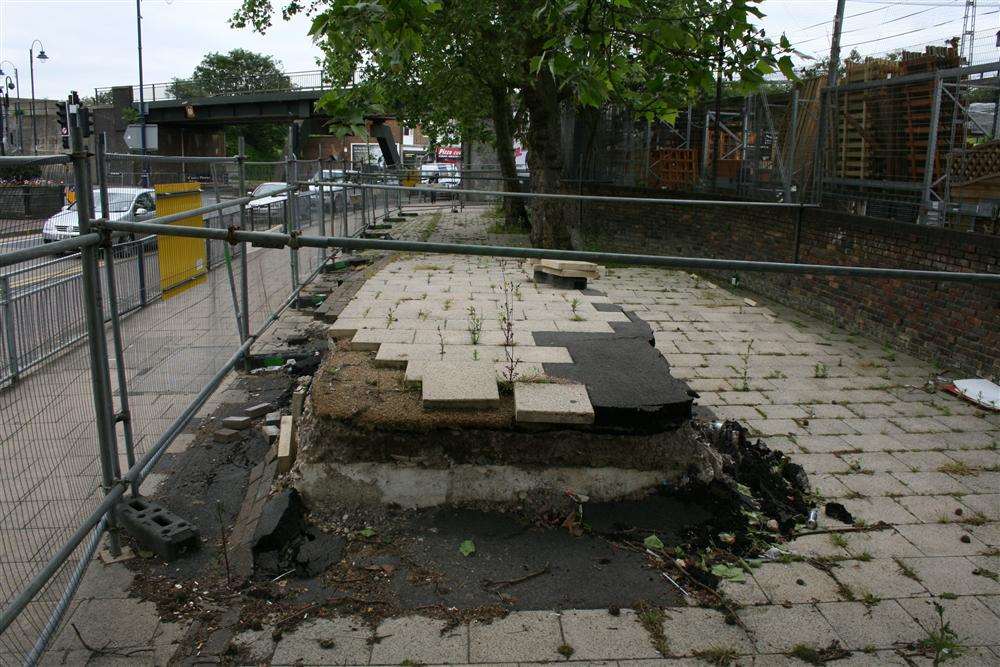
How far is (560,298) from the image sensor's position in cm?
778

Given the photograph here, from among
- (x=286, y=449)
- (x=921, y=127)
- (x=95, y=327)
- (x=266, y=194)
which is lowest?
(x=286, y=449)

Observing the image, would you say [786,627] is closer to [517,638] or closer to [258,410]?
[517,638]

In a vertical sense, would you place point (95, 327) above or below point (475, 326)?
above

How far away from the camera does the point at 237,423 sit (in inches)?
250

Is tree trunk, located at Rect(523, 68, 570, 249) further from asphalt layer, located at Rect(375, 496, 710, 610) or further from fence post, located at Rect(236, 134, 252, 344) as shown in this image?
asphalt layer, located at Rect(375, 496, 710, 610)

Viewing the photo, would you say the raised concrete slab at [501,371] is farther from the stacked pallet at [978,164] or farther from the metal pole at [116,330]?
the stacked pallet at [978,164]

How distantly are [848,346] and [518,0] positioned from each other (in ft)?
27.5

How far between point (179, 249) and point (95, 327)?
3278 millimetres

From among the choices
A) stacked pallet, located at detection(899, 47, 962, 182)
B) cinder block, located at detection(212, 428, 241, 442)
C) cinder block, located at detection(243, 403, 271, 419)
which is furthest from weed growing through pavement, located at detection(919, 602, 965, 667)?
stacked pallet, located at detection(899, 47, 962, 182)

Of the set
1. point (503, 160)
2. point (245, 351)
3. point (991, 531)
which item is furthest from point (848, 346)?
point (503, 160)

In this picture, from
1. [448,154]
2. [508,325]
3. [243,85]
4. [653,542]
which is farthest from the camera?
[448,154]

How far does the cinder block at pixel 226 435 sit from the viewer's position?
6160 millimetres

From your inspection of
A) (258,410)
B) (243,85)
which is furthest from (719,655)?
(243,85)

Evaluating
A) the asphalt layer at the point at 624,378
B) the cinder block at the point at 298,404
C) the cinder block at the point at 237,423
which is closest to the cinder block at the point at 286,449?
the cinder block at the point at 298,404
